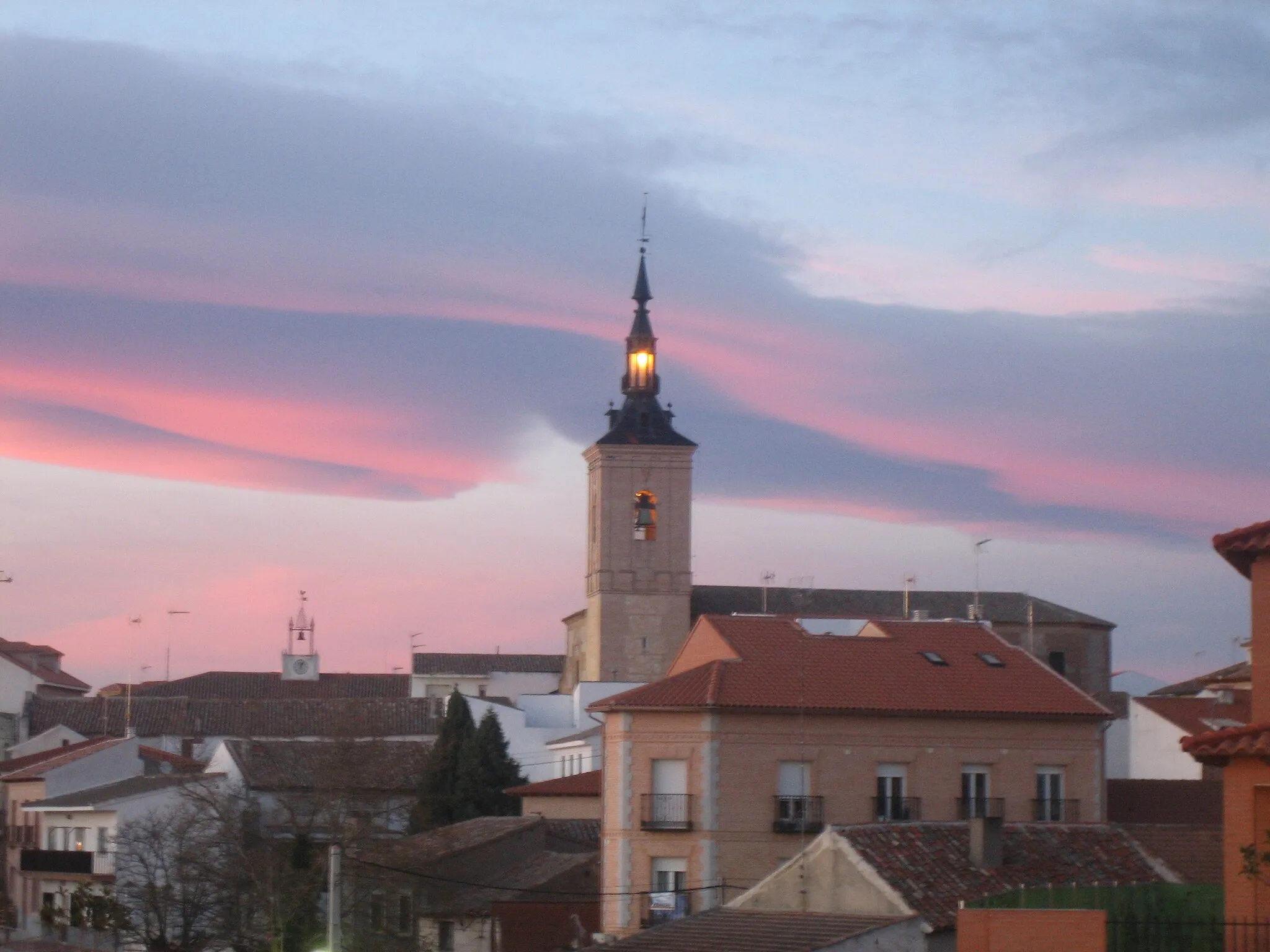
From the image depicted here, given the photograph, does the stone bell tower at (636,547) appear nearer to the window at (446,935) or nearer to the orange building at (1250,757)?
the window at (446,935)

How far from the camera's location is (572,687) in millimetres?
99875

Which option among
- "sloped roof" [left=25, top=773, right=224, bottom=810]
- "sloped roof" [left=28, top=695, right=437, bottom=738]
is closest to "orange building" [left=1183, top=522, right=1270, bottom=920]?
"sloped roof" [left=25, top=773, right=224, bottom=810]

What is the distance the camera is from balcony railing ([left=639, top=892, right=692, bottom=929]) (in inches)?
1661

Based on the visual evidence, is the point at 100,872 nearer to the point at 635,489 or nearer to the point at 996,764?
the point at 996,764

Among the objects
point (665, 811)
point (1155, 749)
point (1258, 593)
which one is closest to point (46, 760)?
point (665, 811)

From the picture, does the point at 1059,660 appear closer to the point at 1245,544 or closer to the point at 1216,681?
the point at 1216,681

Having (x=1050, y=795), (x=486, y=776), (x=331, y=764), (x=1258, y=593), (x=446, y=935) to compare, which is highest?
(x=1258, y=593)

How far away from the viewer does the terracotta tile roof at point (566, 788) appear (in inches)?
2254

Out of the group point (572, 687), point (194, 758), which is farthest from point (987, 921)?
point (572, 687)

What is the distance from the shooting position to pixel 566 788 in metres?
58.1

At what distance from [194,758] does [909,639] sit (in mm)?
42259

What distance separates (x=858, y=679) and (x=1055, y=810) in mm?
5131

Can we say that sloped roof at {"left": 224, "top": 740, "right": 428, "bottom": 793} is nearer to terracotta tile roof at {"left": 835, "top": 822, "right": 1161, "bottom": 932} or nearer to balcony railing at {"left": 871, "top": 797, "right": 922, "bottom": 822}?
balcony railing at {"left": 871, "top": 797, "right": 922, "bottom": 822}

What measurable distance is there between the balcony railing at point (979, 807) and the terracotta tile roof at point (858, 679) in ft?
6.34
